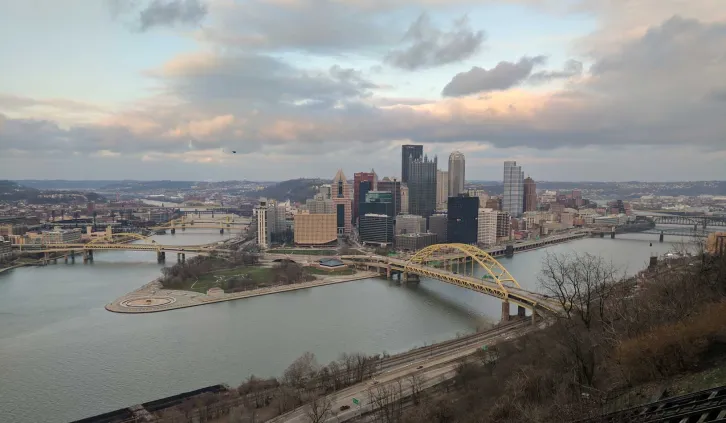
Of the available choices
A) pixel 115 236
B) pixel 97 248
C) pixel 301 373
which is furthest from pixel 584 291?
pixel 115 236

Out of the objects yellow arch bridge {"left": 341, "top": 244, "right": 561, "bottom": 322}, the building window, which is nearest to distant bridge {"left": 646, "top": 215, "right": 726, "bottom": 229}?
yellow arch bridge {"left": 341, "top": 244, "right": 561, "bottom": 322}

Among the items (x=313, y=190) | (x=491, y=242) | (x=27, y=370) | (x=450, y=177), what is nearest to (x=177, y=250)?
(x=27, y=370)

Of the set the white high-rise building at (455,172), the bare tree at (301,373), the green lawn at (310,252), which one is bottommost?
the green lawn at (310,252)

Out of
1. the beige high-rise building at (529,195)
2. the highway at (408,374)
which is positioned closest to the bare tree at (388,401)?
the highway at (408,374)

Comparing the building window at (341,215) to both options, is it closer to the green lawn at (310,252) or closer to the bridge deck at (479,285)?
the green lawn at (310,252)

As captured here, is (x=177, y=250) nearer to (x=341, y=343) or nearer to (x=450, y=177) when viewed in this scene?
(x=341, y=343)

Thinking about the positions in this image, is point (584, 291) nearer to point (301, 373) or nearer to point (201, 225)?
point (301, 373)

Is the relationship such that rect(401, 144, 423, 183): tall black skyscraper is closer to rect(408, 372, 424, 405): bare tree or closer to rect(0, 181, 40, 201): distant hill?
rect(408, 372, 424, 405): bare tree

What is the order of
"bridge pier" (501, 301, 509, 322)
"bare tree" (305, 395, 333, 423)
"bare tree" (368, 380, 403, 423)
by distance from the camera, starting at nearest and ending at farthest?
"bare tree" (305, 395, 333, 423) → "bare tree" (368, 380, 403, 423) → "bridge pier" (501, 301, 509, 322)
